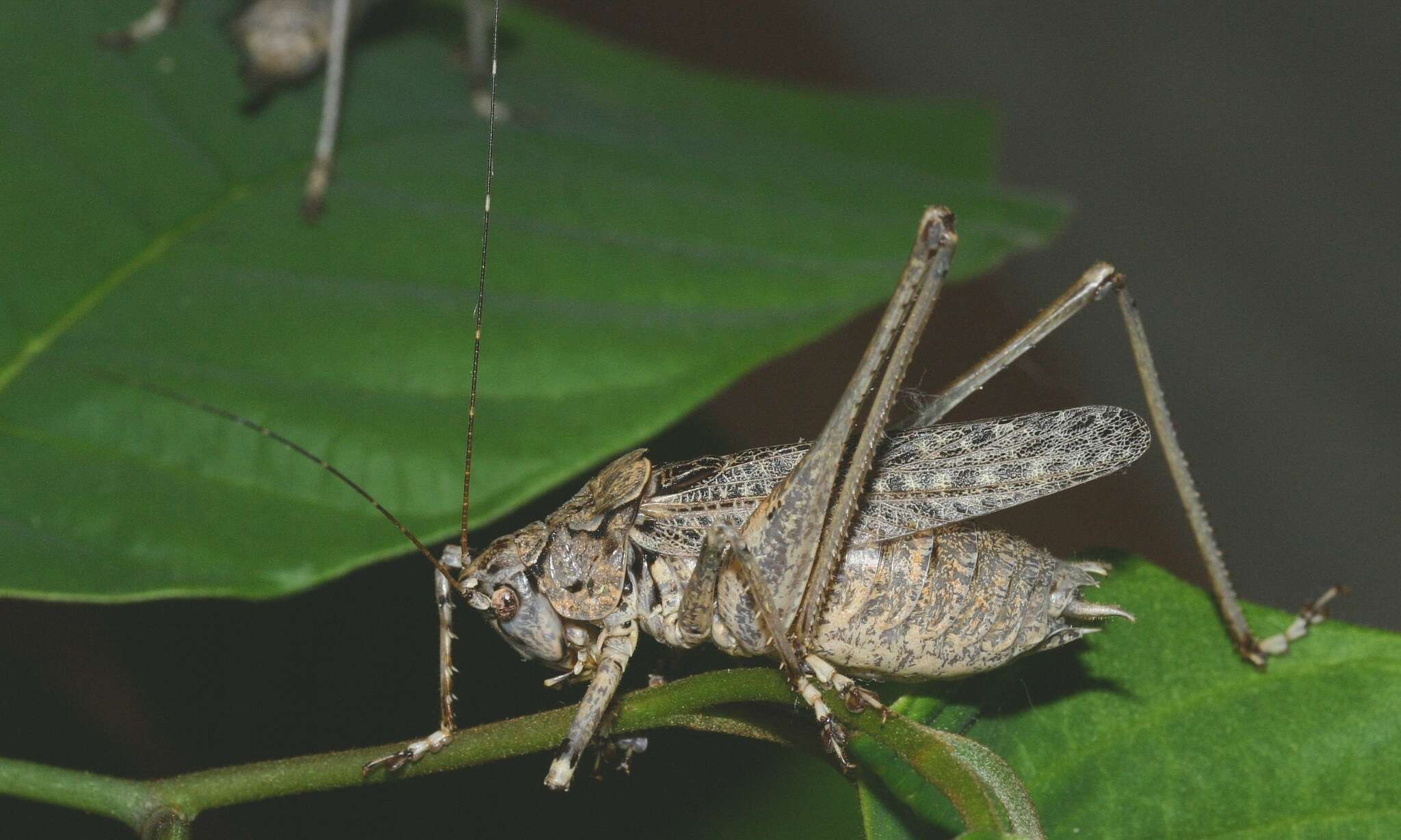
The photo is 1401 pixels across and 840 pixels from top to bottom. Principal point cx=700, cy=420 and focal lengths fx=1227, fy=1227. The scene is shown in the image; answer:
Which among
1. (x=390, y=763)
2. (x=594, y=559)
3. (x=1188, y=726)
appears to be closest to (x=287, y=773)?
(x=390, y=763)

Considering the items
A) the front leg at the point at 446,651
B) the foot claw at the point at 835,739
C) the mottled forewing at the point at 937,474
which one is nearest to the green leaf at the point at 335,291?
the front leg at the point at 446,651

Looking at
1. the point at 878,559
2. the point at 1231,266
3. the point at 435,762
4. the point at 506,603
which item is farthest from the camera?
the point at 1231,266

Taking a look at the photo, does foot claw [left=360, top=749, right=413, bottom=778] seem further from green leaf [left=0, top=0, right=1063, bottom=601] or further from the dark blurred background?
the dark blurred background

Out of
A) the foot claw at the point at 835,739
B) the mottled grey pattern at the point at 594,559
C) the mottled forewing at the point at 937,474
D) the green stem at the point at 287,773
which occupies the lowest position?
the green stem at the point at 287,773

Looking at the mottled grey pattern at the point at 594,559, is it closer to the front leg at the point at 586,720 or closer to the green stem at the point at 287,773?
the front leg at the point at 586,720

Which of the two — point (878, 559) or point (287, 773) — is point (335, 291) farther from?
point (878, 559)

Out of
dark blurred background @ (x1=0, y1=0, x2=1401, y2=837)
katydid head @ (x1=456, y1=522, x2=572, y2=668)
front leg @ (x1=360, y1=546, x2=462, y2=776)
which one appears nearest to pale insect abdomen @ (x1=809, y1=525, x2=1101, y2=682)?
katydid head @ (x1=456, y1=522, x2=572, y2=668)
